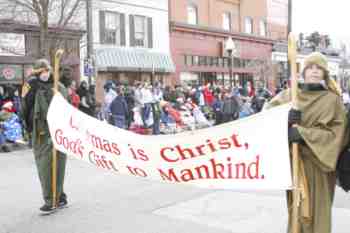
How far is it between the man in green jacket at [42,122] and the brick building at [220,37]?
76.1ft

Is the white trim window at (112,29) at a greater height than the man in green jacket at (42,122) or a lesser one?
greater

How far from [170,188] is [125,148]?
319cm

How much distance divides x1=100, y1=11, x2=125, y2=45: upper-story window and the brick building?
4.27m

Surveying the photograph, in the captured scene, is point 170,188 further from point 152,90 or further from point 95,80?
point 95,80

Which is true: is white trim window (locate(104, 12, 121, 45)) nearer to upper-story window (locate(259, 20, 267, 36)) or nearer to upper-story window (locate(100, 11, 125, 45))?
upper-story window (locate(100, 11, 125, 45))

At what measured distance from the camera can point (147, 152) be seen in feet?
14.9

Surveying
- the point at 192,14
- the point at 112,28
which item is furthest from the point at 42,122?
the point at 192,14

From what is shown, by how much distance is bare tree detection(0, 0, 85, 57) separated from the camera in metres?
18.7

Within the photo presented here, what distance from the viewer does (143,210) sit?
642 centimetres

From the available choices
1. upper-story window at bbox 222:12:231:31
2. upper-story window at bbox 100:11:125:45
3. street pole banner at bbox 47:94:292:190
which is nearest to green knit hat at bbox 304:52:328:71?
street pole banner at bbox 47:94:292:190

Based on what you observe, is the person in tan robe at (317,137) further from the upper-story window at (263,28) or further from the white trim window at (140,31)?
the upper-story window at (263,28)

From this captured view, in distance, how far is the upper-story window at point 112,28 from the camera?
2506cm

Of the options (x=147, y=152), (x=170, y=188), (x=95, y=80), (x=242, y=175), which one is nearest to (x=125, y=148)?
(x=147, y=152)

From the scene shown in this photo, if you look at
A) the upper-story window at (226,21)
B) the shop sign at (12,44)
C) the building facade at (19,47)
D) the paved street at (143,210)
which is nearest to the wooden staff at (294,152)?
the paved street at (143,210)
